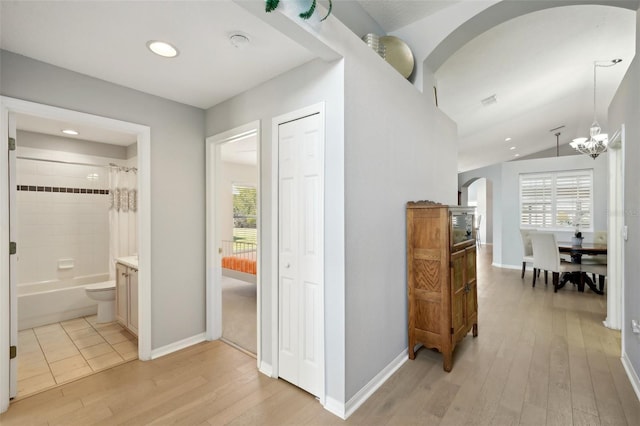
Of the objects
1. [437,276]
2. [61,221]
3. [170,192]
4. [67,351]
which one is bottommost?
[67,351]

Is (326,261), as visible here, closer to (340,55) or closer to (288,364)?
(288,364)

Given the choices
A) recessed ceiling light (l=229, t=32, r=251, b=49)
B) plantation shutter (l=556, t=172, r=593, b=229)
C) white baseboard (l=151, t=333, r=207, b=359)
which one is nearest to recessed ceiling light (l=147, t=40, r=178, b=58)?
recessed ceiling light (l=229, t=32, r=251, b=49)

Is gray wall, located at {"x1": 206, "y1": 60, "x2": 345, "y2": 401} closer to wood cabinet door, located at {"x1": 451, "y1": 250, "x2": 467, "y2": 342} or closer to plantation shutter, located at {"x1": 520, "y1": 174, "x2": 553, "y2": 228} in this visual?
wood cabinet door, located at {"x1": 451, "y1": 250, "x2": 467, "y2": 342}

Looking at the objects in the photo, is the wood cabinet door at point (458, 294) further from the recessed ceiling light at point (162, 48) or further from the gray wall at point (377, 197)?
the recessed ceiling light at point (162, 48)

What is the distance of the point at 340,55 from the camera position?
1.87m

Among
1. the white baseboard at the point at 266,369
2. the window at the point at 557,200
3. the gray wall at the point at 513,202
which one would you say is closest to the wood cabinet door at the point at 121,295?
the white baseboard at the point at 266,369

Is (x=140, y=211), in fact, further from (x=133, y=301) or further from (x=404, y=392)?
(x=404, y=392)

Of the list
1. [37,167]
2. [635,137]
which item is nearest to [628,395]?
[635,137]

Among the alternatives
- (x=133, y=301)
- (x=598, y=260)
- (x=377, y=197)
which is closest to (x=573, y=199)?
(x=598, y=260)

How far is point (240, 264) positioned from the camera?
4805mm

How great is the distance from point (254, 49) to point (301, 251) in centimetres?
146

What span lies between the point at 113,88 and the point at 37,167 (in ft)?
7.87

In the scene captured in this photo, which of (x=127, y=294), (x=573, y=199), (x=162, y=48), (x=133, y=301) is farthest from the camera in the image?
(x=573, y=199)

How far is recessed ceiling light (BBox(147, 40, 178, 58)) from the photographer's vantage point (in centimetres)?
192
